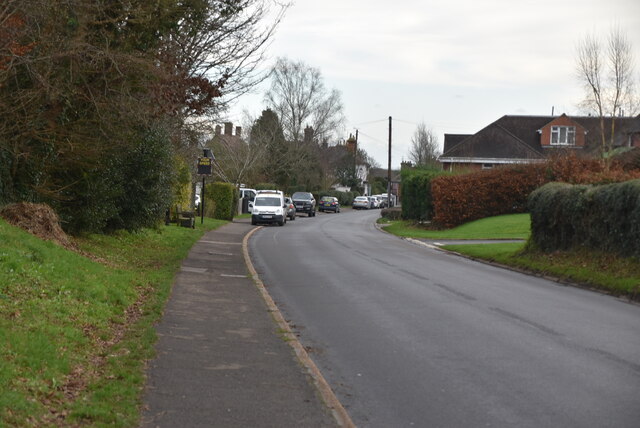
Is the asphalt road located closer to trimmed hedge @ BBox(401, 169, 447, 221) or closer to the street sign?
the street sign

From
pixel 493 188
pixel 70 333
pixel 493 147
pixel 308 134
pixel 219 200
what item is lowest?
pixel 70 333

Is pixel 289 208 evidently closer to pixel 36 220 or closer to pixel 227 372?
pixel 36 220

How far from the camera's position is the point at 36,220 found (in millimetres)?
15656

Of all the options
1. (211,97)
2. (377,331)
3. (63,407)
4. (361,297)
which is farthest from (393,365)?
(211,97)

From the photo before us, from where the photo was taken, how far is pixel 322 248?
28.3 metres

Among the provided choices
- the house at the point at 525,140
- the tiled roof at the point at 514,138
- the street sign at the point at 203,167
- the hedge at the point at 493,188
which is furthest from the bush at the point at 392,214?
the street sign at the point at 203,167

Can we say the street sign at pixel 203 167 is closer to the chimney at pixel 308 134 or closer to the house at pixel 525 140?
the house at pixel 525 140

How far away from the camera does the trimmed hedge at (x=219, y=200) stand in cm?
4759

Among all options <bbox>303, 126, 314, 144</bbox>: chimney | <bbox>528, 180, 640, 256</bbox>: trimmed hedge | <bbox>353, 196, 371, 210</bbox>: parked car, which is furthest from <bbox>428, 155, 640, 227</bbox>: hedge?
<bbox>353, 196, 371, 210</bbox>: parked car

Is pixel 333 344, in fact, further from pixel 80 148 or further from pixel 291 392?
pixel 80 148

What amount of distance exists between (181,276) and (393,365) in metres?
8.67

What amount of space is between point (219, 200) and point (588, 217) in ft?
99.3

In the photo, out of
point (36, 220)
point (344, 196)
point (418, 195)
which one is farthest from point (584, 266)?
point (344, 196)

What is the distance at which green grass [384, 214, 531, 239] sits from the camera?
36.2 meters
